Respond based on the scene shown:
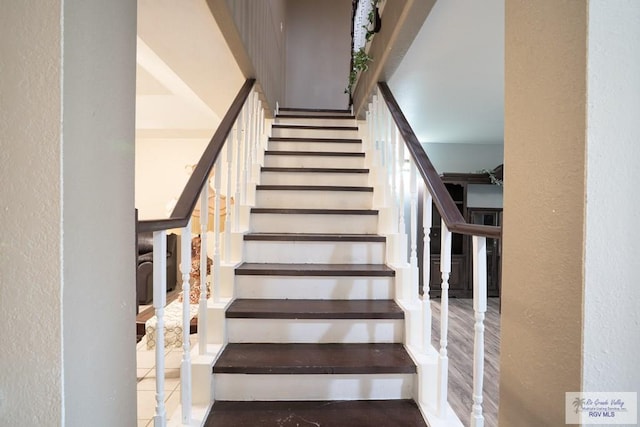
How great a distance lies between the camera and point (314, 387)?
1390 mm

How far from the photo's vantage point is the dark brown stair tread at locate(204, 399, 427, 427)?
126 centimetres

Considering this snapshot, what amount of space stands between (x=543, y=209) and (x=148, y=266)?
4.11m

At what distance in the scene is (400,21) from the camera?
5.62ft

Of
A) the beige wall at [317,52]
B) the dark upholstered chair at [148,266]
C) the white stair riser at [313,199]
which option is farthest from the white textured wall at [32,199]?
the beige wall at [317,52]

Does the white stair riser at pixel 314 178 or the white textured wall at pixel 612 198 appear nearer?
the white textured wall at pixel 612 198

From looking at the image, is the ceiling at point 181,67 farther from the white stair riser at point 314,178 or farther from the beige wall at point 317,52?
the beige wall at point 317,52

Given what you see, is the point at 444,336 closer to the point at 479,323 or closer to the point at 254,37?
the point at 479,323

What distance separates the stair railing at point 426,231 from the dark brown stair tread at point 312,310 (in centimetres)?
15

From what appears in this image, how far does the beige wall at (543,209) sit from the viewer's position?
0.60 m

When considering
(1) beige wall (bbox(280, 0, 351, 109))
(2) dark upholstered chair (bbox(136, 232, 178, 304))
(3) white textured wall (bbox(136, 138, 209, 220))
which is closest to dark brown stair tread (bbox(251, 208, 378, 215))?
(2) dark upholstered chair (bbox(136, 232, 178, 304))

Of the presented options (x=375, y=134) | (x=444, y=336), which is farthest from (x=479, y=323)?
(x=375, y=134)

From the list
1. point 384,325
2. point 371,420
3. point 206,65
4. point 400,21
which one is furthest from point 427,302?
point 206,65

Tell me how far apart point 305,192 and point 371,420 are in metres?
1.56

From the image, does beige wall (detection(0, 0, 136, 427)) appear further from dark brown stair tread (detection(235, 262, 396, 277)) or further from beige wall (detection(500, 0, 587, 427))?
dark brown stair tread (detection(235, 262, 396, 277))
